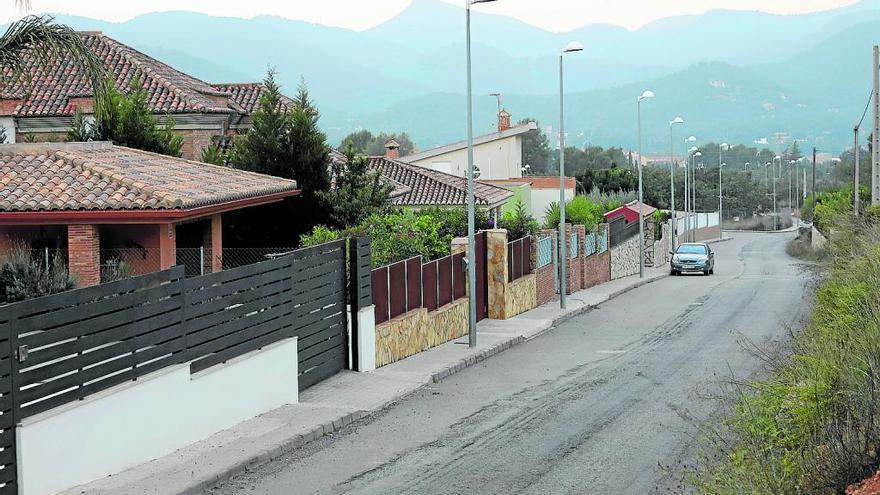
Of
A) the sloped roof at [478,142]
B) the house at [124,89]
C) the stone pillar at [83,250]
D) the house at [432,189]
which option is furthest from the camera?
the sloped roof at [478,142]

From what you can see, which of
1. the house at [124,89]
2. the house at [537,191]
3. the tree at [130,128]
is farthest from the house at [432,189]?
the tree at [130,128]

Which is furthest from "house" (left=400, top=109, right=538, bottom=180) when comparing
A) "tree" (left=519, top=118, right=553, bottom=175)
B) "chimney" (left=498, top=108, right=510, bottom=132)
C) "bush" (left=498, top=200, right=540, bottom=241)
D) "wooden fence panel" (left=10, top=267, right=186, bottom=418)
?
"tree" (left=519, top=118, right=553, bottom=175)

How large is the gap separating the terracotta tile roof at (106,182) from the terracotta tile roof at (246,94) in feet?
59.1

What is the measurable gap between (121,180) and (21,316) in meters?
10.7

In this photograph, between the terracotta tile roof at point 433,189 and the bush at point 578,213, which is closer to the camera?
the bush at point 578,213

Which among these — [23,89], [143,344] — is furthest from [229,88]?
[143,344]

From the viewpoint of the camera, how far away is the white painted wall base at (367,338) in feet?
65.0

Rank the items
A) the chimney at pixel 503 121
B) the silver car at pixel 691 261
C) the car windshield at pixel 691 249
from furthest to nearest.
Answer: the chimney at pixel 503 121 → the car windshield at pixel 691 249 → the silver car at pixel 691 261

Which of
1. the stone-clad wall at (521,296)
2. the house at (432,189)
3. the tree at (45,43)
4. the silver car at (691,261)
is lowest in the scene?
the silver car at (691,261)

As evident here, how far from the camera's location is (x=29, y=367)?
11133 millimetres

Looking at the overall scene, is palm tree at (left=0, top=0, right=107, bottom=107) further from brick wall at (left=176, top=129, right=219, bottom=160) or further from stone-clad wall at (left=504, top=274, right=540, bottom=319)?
brick wall at (left=176, top=129, right=219, bottom=160)

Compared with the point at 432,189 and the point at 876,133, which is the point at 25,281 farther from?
the point at 432,189

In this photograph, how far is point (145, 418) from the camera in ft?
42.3

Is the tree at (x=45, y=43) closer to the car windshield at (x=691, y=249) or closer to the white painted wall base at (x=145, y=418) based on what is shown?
the white painted wall base at (x=145, y=418)
